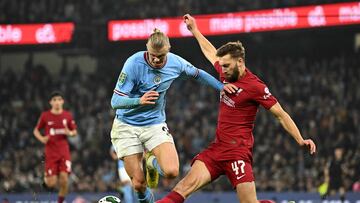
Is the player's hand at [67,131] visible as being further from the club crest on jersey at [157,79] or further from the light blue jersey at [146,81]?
the club crest on jersey at [157,79]

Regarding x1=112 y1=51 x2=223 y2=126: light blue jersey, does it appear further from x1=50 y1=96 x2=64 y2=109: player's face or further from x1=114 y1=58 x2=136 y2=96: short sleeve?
x1=50 y1=96 x2=64 y2=109: player's face

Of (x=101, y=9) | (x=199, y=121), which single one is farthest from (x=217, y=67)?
(x=101, y=9)

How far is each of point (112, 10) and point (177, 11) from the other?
2.44 meters

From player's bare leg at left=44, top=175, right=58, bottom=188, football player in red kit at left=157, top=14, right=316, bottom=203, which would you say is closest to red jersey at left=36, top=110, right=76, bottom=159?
player's bare leg at left=44, top=175, right=58, bottom=188

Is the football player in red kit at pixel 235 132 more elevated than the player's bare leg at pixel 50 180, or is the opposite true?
the football player in red kit at pixel 235 132

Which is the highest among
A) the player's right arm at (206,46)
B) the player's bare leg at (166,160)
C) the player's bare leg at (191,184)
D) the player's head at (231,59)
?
→ the player's right arm at (206,46)

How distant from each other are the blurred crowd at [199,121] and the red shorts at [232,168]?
1120 cm

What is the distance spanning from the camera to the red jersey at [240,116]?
943cm

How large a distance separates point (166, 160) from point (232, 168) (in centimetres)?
106

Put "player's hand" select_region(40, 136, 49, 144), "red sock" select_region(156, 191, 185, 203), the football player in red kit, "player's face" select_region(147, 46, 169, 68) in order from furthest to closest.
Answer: "player's hand" select_region(40, 136, 49, 144) < "player's face" select_region(147, 46, 169, 68) < the football player in red kit < "red sock" select_region(156, 191, 185, 203)

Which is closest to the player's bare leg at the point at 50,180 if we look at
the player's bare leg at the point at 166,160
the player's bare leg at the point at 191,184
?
the player's bare leg at the point at 166,160

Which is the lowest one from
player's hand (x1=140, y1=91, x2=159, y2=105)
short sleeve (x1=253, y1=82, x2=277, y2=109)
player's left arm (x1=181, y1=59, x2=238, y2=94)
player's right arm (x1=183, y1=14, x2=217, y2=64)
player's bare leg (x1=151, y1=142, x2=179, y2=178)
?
player's bare leg (x1=151, y1=142, x2=179, y2=178)

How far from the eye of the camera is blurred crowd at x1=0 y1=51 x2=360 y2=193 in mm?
22297

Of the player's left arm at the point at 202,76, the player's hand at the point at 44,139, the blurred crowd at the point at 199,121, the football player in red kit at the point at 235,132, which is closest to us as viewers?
the football player in red kit at the point at 235,132
